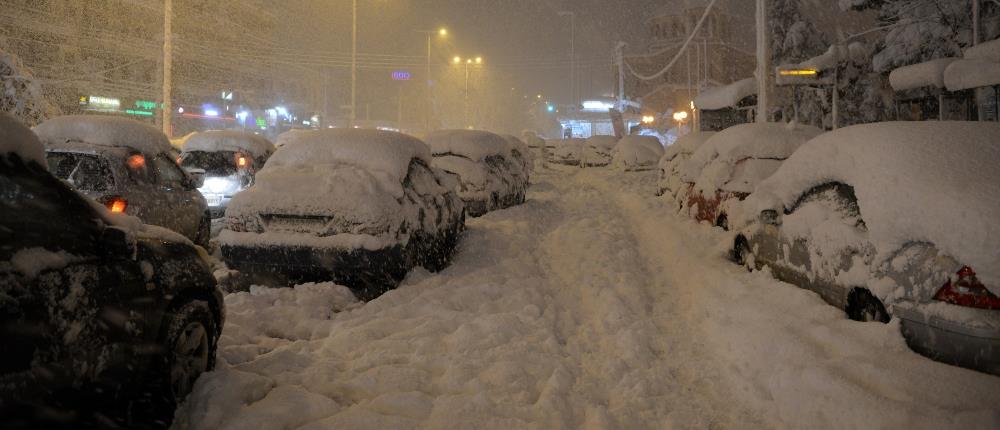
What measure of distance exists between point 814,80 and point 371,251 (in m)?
19.6

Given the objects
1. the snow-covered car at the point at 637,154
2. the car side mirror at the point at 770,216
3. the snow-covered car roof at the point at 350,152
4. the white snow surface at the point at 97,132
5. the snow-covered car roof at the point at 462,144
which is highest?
the snow-covered car at the point at 637,154

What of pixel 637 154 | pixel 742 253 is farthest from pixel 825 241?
pixel 637 154

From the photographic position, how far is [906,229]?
447cm

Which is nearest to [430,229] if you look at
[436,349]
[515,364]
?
[436,349]

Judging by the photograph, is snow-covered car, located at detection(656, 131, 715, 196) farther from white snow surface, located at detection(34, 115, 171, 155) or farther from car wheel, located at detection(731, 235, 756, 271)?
white snow surface, located at detection(34, 115, 171, 155)

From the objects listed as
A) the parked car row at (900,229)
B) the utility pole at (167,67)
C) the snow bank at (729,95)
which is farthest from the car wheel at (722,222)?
the utility pole at (167,67)

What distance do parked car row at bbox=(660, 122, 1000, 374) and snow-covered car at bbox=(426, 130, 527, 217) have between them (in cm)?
635

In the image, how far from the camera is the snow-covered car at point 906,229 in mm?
3943

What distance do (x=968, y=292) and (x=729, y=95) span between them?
24.1 metres

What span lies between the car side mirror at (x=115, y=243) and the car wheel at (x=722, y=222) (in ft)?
28.7

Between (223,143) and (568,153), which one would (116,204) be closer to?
(223,143)

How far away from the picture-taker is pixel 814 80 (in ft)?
71.5

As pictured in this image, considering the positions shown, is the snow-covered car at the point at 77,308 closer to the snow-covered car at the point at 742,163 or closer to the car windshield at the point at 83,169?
the car windshield at the point at 83,169

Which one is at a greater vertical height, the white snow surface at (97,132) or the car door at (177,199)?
the white snow surface at (97,132)
